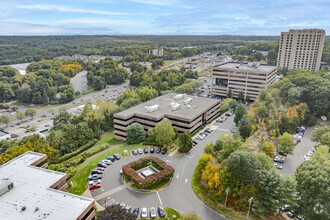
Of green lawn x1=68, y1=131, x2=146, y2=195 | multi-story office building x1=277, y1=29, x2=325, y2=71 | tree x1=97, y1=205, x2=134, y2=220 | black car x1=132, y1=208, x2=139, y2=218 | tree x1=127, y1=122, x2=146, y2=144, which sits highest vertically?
multi-story office building x1=277, y1=29, x2=325, y2=71

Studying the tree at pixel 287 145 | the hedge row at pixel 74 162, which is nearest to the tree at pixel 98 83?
the hedge row at pixel 74 162

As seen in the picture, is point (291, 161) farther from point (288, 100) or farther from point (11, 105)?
point (11, 105)

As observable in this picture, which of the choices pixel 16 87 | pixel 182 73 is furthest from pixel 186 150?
pixel 16 87

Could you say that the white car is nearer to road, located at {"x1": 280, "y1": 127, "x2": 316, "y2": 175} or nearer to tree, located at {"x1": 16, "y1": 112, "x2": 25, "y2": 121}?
road, located at {"x1": 280, "y1": 127, "x2": 316, "y2": 175}

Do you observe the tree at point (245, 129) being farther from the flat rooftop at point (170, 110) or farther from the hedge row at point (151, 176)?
the hedge row at point (151, 176)

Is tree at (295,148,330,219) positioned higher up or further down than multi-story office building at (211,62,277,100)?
further down

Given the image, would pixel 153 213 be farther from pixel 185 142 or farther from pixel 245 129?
pixel 245 129

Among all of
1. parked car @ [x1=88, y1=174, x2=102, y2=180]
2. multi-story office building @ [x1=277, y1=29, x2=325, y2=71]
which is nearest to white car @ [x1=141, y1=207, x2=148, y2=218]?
parked car @ [x1=88, y1=174, x2=102, y2=180]
